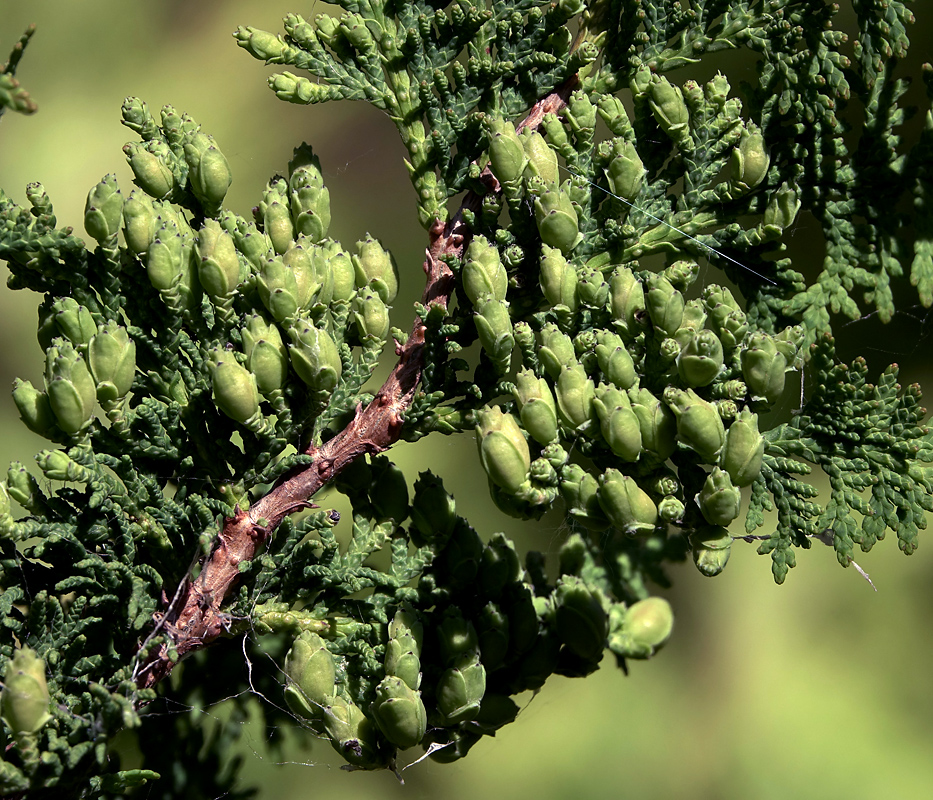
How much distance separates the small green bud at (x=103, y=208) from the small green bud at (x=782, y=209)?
2.43 feet

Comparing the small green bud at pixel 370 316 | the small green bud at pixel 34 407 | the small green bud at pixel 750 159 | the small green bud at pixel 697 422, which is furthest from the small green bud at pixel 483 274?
the small green bud at pixel 34 407

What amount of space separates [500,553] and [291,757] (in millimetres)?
630

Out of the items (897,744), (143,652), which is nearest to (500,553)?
(143,652)

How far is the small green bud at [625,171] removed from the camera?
0.88 meters

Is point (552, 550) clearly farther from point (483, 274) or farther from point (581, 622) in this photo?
point (483, 274)

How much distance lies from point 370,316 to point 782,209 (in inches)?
20.0

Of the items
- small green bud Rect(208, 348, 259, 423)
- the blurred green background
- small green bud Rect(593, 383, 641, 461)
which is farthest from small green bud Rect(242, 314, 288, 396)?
the blurred green background

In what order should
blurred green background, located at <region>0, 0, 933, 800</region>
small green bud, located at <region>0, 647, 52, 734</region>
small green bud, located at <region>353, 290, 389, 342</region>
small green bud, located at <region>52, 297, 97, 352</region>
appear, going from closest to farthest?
small green bud, located at <region>0, 647, 52, 734</region> → small green bud, located at <region>52, 297, 97, 352</region> → small green bud, located at <region>353, 290, 389, 342</region> → blurred green background, located at <region>0, 0, 933, 800</region>

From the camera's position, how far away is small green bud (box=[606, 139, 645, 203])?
884 millimetres

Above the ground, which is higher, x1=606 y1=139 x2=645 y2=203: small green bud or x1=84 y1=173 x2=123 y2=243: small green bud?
x1=84 y1=173 x2=123 y2=243: small green bud

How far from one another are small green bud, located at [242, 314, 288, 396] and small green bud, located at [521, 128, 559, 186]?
0.35 metres

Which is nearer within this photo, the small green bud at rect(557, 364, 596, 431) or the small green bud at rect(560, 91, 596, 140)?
the small green bud at rect(557, 364, 596, 431)

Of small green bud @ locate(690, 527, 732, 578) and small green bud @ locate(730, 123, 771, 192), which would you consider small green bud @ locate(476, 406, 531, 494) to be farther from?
small green bud @ locate(730, 123, 771, 192)

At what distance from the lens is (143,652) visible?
2.66 feet
